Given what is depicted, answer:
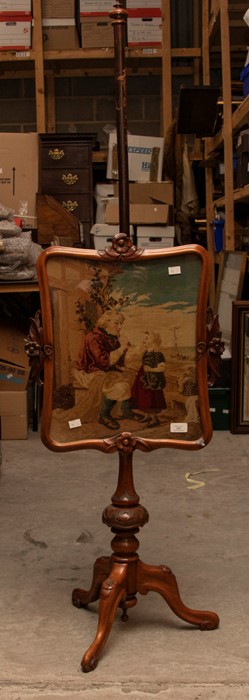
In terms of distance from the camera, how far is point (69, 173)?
219 inches

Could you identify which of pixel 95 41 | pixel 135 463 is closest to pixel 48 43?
pixel 95 41

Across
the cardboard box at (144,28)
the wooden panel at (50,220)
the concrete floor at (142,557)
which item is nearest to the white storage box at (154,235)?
the wooden panel at (50,220)

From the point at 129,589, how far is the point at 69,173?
3.80m

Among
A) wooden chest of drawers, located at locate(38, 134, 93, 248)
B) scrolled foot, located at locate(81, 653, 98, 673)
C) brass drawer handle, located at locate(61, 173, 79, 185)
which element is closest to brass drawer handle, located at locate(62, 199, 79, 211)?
wooden chest of drawers, located at locate(38, 134, 93, 248)

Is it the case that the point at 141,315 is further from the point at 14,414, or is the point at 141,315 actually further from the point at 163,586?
the point at 14,414

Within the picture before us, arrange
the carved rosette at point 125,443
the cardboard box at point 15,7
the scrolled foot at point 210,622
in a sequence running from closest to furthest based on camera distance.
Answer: the carved rosette at point 125,443 → the scrolled foot at point 210,622 → the cardboard box at point 15,7

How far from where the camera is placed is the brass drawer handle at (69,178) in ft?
18.2

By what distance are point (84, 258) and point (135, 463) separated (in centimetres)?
188

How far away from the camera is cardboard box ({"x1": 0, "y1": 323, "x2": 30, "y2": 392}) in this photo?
434cm

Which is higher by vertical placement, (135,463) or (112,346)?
(112,346)

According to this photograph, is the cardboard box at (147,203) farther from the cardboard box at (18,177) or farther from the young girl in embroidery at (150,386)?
the young girl in embroidery at (150,386)

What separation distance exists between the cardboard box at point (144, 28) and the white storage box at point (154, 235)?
4.12 ft

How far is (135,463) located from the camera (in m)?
3.82

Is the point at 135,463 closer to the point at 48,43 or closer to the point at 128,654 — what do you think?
the point at 128,654
